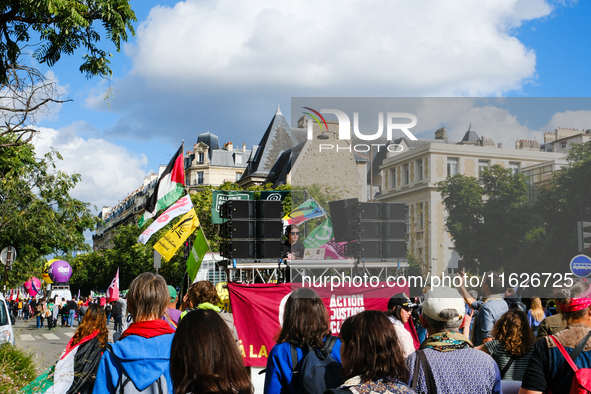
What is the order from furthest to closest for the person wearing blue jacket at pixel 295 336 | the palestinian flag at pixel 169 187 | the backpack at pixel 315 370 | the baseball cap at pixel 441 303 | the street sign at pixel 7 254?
the street sign at pixel 7 254, the palestinian flag at pixel 169 187, the person wearing blue jacket at pixel 295 336, the backpack at pixel 315 370, the baseball cap at pixel 441 303

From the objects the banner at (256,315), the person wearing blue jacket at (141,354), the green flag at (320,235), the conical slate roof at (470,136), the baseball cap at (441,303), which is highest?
the conical slate roof at (470,136)

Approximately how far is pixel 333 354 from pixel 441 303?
0.84 m

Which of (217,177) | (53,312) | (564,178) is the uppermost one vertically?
(217,177)

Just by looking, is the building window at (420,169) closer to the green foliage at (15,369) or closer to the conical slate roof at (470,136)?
the conical slate roof at (470,136)

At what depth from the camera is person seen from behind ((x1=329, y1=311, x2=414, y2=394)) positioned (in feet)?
8.47

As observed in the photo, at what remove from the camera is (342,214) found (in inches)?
161

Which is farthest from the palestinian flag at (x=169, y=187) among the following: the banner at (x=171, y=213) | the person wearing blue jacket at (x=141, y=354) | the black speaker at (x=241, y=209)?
the person wearing blue jacket at (x=141, y=354)

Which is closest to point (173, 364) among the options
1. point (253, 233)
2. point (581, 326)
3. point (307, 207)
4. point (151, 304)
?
point (151, 304)

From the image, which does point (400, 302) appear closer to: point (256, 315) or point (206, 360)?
point (206, 360)

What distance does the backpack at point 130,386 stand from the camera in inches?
117

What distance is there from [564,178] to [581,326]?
1.03m

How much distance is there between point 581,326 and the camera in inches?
143

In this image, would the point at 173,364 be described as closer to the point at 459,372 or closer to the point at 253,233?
the point at 459,372

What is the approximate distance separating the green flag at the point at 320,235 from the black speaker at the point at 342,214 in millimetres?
37
